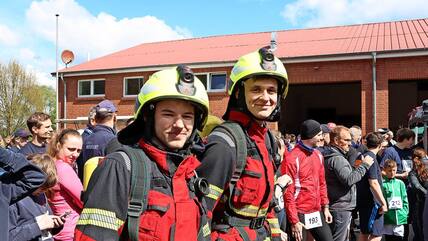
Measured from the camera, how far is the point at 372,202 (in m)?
7.16

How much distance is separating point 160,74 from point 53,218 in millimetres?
1937

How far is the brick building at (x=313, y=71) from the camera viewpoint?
19.6m

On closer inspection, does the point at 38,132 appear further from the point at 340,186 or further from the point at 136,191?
the point at 136,191

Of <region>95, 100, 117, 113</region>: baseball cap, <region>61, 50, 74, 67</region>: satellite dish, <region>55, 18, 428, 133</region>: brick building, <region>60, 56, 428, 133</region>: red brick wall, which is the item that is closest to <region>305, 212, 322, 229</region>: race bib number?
<region>95, 100, 117, 113</region>: baseball cap

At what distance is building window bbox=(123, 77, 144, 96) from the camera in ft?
81.9

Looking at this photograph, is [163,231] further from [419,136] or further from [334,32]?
[334,32]

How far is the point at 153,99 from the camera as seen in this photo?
234 cm

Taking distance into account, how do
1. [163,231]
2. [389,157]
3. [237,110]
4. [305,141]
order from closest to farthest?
[163,231] → [237,110] → [305,141] → [389,157]

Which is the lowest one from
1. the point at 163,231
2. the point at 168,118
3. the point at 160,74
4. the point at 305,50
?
the point at 163,231

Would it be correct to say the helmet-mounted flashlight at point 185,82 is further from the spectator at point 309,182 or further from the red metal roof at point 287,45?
the red metal roof at point 287,45

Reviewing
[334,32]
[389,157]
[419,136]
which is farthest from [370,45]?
[389,157]

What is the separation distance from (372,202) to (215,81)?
647 inches

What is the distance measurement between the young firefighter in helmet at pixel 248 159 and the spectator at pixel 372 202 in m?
3.87

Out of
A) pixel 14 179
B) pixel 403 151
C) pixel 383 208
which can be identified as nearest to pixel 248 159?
pixel 14 179
